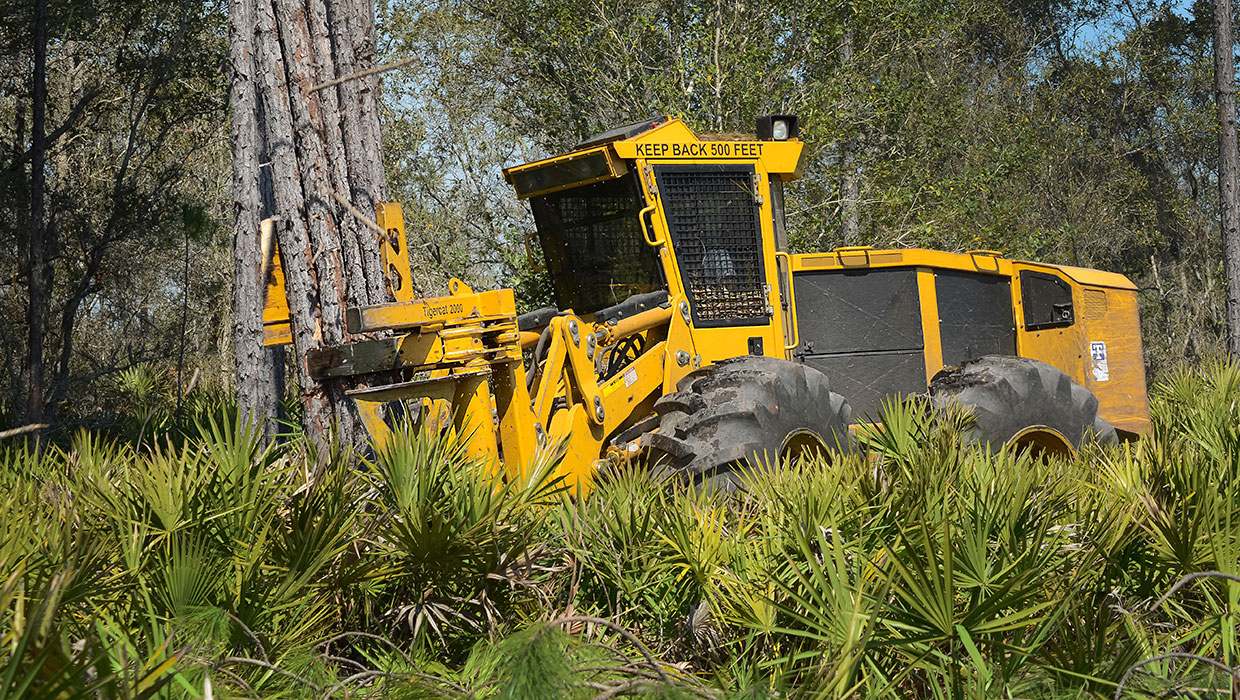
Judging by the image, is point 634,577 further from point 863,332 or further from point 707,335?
point 863,332

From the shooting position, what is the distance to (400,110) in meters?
20.3

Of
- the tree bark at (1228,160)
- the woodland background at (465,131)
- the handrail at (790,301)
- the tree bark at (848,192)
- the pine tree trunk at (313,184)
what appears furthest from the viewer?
the tree bark at (1228,160)

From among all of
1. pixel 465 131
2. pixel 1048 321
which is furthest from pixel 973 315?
pixel 465 131

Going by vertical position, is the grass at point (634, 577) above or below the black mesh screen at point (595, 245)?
below

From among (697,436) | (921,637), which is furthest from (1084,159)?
(921,637)

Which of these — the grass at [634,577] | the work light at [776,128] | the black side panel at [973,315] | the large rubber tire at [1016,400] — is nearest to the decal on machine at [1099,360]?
the black side panel at [973,315]

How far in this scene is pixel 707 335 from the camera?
712 centimetres

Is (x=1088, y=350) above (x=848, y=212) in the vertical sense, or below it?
below

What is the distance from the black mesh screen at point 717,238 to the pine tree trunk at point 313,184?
2.00 meters

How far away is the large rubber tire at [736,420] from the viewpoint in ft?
18.6

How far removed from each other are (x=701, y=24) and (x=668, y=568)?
44.3 ft

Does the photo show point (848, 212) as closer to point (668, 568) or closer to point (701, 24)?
point (701, 24)

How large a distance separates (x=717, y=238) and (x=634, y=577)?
347 centimetres

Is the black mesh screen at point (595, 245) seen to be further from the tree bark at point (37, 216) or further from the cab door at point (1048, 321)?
the tree bark at point (37, 216)
